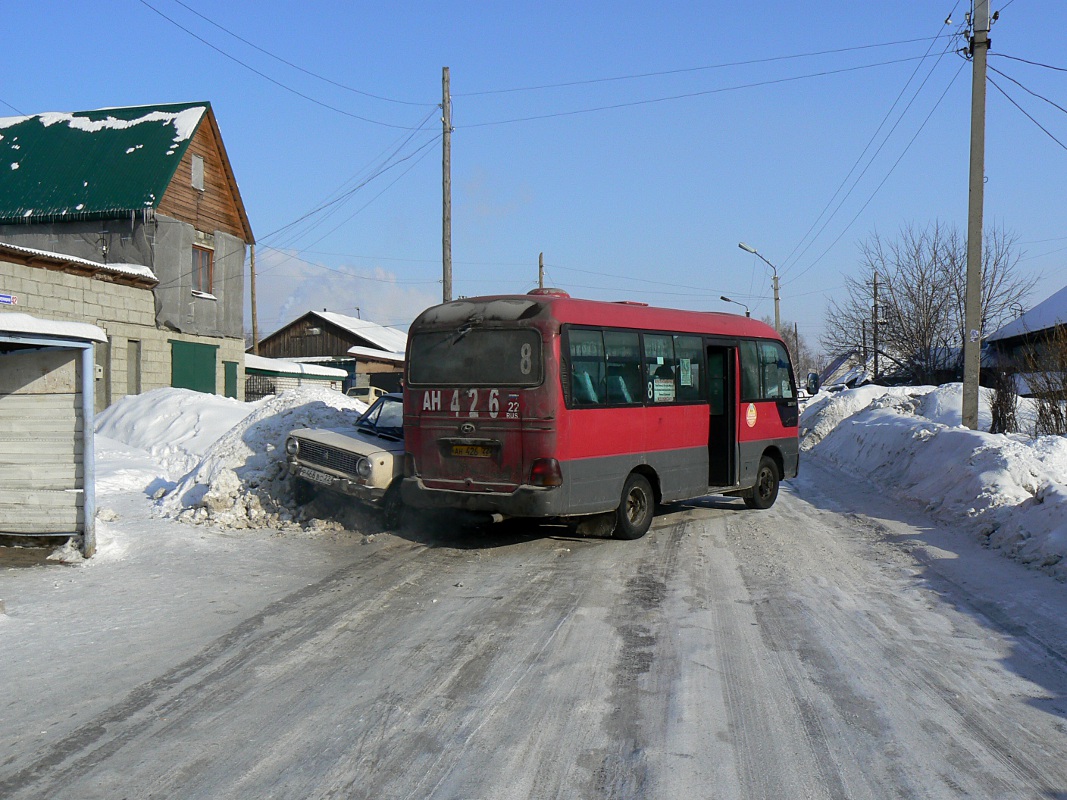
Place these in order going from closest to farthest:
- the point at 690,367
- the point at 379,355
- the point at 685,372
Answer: the point at 685,372
the point at 690,367
the point at 379,355

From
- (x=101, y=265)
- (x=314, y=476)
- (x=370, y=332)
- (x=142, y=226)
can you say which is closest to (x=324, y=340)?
(x=370, y=332)

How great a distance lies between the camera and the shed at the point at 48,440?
385 inches

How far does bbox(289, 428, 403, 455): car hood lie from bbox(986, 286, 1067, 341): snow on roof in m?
29.2

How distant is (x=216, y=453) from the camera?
1292 cm

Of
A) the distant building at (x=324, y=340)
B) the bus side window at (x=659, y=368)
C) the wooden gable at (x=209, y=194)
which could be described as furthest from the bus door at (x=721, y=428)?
the distant building at (x=324, y=340)

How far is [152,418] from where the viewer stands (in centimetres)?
1888

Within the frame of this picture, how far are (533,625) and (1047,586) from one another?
4804mm

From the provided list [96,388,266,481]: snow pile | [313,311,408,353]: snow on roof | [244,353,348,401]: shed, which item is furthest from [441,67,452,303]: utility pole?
[313,311,408,353]: snow on roof

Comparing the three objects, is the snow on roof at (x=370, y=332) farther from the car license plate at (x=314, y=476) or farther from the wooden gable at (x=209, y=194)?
the car license plate at (x=314, y=476)

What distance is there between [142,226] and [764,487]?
21.7 m

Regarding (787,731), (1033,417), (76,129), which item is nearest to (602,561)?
(787,731)

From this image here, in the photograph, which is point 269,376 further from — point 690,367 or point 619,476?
→ point 619,476

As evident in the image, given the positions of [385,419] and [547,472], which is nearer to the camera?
[547,472]

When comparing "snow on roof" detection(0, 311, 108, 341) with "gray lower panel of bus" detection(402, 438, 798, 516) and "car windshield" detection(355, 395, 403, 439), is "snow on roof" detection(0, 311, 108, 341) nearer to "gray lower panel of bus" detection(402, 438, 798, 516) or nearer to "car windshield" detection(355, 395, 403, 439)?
"gray lower panel of bus" detection(402, 438, 798, 516)
